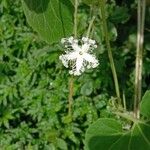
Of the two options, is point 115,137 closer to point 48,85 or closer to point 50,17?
point 50,17

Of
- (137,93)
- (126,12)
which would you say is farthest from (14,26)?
(137,93)

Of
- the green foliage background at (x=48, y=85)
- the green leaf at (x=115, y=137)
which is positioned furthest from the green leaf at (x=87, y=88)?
the green leaf at (x=115, y=137)

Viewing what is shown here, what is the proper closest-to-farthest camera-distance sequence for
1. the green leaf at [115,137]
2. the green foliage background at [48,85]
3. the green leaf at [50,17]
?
the green leaf at [50,17] < the green leaf at [115,137] < the green foliage background at [48,85]

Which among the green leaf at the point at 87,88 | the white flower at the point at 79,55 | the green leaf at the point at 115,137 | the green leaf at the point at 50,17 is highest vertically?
the green leaf at the point at 50,17

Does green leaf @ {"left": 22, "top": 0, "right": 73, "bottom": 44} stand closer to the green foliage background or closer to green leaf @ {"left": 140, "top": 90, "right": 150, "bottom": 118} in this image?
green leaf @ {"left": 140, "top": 90, "right": 150, "bottom": 118}

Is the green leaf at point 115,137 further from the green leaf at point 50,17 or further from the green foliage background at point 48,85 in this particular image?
the green foliage background at point 48,85

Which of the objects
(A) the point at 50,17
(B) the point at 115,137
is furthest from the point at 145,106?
(A) the point at 50,17

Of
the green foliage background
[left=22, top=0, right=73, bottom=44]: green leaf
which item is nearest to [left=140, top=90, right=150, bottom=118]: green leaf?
[left=22, top=0, right=73, bottom=44]: green leaf
